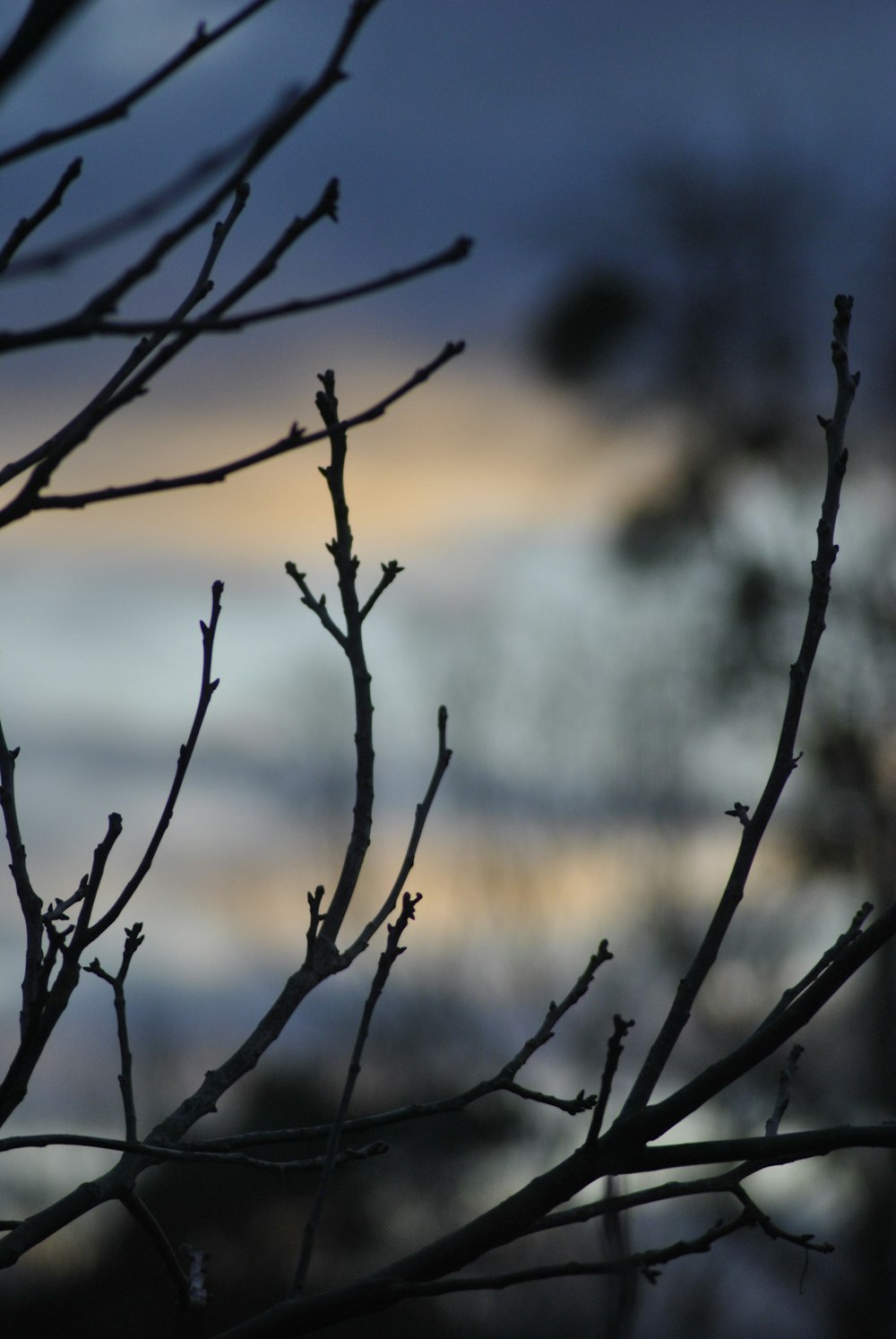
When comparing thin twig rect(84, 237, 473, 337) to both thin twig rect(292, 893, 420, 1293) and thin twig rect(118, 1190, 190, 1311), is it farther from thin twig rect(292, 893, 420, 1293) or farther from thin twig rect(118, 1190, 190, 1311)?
thin twig rect(118, 1190, 190, 1311)

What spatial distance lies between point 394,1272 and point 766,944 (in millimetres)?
16148

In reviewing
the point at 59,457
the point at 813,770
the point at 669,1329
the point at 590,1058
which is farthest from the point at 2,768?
the point at 669,1329

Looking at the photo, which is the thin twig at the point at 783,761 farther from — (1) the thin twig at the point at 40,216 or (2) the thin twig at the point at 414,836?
(1) the thin twig at the point at 40,216

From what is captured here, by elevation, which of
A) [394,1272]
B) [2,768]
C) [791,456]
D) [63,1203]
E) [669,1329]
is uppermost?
[791,456]

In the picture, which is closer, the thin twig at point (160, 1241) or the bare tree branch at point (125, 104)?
the bare tree branch at point (125, 104)

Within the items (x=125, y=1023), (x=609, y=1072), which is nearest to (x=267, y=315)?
(x=609, y=1072)

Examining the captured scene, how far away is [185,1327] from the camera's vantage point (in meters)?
18.0

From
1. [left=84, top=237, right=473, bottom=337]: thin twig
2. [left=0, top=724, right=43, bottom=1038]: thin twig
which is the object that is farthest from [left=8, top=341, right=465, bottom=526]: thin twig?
[left=0, top=724, right=43, bottom=1038]: thin twig

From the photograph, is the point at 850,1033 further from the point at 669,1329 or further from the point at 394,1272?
the point at 394,1272

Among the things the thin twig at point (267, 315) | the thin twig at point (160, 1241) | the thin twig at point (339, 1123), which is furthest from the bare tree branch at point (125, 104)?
the thin twig at point (160, 1241)

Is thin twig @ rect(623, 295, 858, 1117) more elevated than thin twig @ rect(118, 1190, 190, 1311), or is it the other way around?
thin twig @ rect(623, 295, 858, 1117)

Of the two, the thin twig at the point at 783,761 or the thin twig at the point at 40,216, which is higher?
the thin twig at the point at 40,216

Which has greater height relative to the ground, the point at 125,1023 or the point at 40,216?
the point at 40,216

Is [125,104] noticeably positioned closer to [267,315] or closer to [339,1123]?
[267,315]
